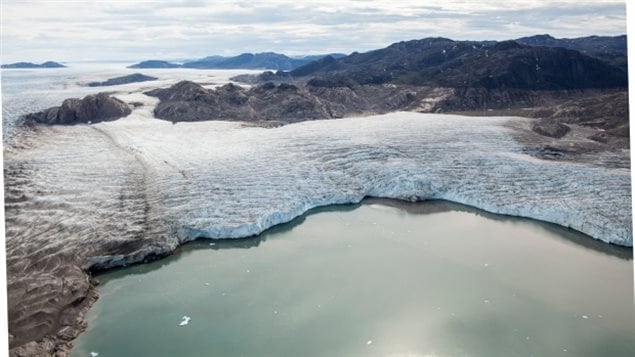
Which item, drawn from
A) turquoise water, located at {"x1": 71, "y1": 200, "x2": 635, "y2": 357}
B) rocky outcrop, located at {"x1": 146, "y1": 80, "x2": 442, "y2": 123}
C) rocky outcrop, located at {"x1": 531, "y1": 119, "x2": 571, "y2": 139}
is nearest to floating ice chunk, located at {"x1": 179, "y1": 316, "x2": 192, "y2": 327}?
turquoise water, located at {"x1": 71, "y1": 200, "x2": 635, "y2": 357}

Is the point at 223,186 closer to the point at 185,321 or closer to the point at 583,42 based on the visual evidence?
the point at 185,321

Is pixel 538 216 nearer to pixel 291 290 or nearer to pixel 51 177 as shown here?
pixel 291 290

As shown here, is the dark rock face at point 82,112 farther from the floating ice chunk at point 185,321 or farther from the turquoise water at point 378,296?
the floating ice chunk at point 185,321

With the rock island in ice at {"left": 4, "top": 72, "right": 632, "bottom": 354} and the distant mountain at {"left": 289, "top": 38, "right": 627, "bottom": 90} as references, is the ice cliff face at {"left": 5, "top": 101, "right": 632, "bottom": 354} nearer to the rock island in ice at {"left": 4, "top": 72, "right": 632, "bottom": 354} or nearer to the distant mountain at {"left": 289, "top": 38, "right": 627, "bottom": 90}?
the rock island in ice at {"left": 4, "top": 72, "right": 632, "bottom": 354}

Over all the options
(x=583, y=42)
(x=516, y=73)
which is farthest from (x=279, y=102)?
(x=583, y=42)

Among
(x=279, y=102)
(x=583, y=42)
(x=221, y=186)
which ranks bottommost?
(x=221, y=186)

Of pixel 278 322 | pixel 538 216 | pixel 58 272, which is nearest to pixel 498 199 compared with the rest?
pixel 538 216
